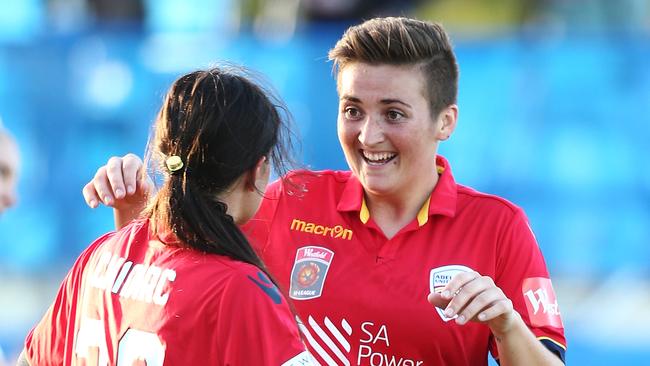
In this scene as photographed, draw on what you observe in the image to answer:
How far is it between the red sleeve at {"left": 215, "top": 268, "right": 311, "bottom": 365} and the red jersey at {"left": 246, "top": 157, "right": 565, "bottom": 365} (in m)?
0.86

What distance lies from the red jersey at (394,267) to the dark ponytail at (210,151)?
32.3 inches

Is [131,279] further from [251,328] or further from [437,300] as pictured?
[437,300]

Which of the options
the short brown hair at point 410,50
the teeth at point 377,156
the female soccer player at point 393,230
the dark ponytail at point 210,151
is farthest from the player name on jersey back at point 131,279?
the short brown hair at point 410,50

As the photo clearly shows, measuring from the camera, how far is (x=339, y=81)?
13.4ft

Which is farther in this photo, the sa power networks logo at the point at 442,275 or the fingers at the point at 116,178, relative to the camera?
the sa power networks logo at the point at 442,275

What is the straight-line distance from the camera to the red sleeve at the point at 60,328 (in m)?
3.34

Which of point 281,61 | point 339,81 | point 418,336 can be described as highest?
point 281,61

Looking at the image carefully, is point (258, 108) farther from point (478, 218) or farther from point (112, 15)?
point (112, 15)

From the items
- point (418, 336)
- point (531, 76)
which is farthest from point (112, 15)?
point (418, 336)

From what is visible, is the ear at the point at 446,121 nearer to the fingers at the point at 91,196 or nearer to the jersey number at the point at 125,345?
the fingers at the point at 91,196

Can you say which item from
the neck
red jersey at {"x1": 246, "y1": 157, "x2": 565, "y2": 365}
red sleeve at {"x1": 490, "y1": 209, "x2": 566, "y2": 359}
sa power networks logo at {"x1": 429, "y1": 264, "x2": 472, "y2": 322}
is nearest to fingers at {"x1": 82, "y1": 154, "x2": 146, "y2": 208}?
red jersey at {"x1": 246, "y1": 157, "x2": 565, "y2": 365}

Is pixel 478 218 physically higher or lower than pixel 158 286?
higher

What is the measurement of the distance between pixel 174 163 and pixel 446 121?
4.32ft

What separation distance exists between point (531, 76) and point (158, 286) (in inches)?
192
